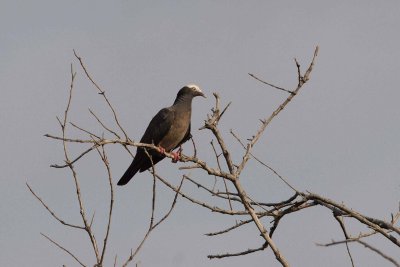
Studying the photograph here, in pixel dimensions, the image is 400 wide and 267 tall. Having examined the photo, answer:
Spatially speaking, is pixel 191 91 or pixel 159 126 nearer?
pixel 159 126

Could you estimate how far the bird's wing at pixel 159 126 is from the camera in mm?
9641

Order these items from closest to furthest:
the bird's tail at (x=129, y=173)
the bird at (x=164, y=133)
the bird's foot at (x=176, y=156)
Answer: the bird's foot at (x=176, y=156)
the bird at (x=164, y=133)
the bird's tail at (x=129, y=173)

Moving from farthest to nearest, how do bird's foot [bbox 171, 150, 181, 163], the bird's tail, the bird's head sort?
the bird's head → the bird's tail → bird's foot [bbox 171, 150, 181, 163]

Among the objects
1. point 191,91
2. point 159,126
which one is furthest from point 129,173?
point 191,91

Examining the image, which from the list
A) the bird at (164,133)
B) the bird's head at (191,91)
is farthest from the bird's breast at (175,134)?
the bird's head at (191,91)

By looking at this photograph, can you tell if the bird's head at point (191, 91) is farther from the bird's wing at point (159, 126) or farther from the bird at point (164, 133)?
the bird's wing at point (159, 126)

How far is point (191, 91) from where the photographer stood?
417 inches

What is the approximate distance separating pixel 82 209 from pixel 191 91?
676cm

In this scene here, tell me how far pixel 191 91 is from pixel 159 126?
1.09m

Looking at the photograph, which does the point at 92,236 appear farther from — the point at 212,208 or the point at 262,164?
the point at 262,164

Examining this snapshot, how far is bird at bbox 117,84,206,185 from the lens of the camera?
961 cm

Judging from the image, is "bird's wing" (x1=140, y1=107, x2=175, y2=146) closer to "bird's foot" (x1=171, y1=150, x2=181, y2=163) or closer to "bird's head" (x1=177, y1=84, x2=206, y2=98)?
"bird's head" (x1=177, y1=84, x2=206, y2=98)

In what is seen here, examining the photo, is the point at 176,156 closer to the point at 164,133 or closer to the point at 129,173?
the point at 164,133

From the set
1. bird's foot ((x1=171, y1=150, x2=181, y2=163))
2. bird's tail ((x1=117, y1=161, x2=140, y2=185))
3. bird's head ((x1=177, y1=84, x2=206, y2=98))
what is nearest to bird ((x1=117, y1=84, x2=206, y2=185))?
bird's tail ((x1=117, y1=161, x2=140, y2=185))
